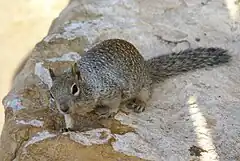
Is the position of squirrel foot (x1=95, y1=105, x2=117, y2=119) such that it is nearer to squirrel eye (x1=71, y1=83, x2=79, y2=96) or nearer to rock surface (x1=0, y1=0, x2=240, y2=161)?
rock surface (x1=0, y1=0, x2=240, y2=161)

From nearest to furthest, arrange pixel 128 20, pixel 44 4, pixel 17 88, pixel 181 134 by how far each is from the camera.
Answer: pixel 181 134
pixel 17 88
pixel 128 20
pixel 44 4

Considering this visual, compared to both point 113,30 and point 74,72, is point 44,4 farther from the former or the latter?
point 74,72

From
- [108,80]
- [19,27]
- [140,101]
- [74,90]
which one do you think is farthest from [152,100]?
[19,27]

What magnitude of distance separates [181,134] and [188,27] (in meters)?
1.01

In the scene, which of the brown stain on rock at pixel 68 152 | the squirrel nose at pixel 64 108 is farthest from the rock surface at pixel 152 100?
the squirrel nose at pixel 64 108

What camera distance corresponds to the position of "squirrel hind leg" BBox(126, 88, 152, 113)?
9.25 ft

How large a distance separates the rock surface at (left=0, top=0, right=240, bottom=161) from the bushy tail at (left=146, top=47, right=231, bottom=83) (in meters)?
0.05

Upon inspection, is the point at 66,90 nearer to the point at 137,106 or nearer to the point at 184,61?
the point at 137,106

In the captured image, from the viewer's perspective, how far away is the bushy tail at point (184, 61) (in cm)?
305

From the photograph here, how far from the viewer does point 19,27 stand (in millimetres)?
5047

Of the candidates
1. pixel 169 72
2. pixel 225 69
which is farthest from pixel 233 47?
pixel 169 72

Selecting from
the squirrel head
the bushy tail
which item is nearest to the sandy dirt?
the bushy tail

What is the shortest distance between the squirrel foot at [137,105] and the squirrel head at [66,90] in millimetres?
346

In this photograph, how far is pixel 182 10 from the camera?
11.8 ft
